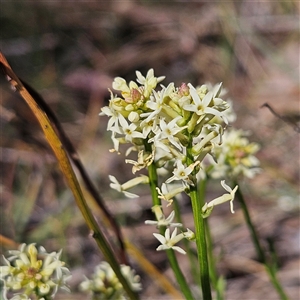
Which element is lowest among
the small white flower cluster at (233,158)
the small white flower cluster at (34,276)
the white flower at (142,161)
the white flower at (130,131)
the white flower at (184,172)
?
the small white flower cluster at (34,276)

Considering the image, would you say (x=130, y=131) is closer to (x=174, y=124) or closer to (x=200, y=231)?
(x=174, y=124)

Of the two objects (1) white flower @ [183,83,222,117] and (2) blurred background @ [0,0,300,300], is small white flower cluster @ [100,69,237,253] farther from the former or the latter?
(2) blurred background @ [0,0,300,300]

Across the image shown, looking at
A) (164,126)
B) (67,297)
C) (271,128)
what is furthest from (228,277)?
(164,126)

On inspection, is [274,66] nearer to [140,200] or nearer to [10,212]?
[140,200]

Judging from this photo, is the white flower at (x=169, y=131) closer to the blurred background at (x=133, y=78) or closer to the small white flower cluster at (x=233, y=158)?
the small white flower cluster at (x=233, y=158)

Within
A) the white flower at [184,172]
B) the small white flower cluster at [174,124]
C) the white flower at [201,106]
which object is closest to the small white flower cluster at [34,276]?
the small white flower cluster at [174,124]

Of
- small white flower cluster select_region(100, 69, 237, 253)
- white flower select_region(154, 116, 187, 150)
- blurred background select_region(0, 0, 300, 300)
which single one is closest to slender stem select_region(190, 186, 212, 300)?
small white flower cluster select_region(100, 69, 237, 253)

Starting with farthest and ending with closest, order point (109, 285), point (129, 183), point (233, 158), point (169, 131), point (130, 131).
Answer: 1. point (233, 158)
2. point (109, 285)
3. point (129, 183)
4. point (130, 131)
5. point (169, 131)

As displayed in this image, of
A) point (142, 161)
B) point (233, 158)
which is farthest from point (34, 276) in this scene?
point (233, 158)

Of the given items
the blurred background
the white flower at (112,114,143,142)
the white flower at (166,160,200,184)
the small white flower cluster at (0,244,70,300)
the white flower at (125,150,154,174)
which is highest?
the blurred background
